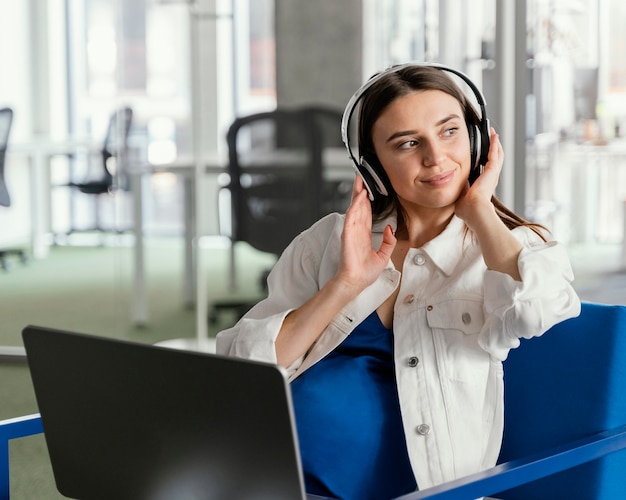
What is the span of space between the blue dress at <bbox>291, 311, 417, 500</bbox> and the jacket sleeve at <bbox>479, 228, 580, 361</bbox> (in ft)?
0.62

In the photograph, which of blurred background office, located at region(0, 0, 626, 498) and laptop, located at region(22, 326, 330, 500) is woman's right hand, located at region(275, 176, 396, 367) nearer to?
laptop, located at region(22, 326, 330, 500)

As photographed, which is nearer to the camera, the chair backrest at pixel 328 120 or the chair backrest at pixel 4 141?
the chair backrest at pixel 4 141

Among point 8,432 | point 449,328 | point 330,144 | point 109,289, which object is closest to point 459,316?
point 449,328

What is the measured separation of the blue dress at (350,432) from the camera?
1686 mm

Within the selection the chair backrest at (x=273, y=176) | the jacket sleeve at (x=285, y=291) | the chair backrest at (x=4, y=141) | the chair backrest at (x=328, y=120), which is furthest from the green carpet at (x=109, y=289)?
the jacket sleeve at (x=285, y=291)

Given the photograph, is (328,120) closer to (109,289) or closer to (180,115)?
(180,115)

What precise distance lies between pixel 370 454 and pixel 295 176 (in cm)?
316

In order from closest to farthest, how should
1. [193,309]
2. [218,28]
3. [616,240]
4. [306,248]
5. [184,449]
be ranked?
[184,449] < [306,248] < [616,240] < [218,28] < [193,309]

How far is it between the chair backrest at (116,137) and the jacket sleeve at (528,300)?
3241 millimetres

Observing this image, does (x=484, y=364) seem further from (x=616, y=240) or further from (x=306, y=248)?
(x=616, y=240)

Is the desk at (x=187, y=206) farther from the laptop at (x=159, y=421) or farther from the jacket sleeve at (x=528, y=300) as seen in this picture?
the laptop at (x=159, y=421)

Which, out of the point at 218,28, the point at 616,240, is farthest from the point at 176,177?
the point at 616,240

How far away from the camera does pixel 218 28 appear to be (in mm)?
4605

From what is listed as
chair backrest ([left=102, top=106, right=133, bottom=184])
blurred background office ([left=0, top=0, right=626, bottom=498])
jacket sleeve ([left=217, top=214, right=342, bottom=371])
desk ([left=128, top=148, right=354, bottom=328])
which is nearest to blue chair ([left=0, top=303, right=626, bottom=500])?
jacket sleeve ([left=217, top=214, right=342, bottom=371])
